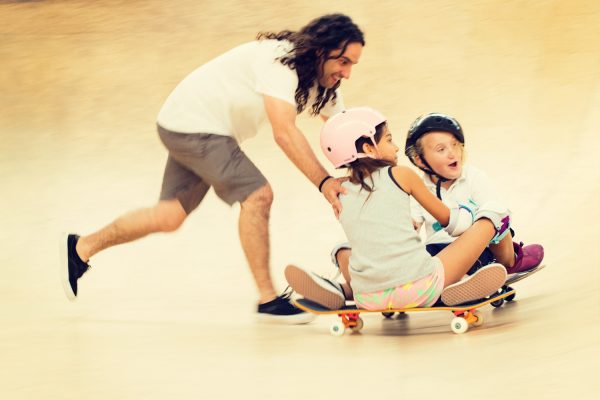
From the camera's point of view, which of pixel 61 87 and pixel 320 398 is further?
pixel 61 87

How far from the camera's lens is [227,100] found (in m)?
4.33

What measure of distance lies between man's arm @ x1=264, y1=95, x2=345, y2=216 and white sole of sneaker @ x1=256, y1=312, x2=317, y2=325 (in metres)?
0.59

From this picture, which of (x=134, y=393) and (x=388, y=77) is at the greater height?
(x=388, y=77)

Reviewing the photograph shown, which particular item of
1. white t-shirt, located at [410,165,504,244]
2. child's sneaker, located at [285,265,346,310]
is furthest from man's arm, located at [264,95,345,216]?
white t-shirt, located at [410,165,504,244]

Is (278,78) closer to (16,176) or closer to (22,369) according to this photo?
(22,369)

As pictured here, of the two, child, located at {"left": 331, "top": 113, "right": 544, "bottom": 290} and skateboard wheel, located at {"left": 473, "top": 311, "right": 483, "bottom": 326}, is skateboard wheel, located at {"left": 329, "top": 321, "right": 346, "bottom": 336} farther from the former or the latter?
skateboard wheel, located at {"left": 473, "top": 311, "right": 483, "bottom": 326}

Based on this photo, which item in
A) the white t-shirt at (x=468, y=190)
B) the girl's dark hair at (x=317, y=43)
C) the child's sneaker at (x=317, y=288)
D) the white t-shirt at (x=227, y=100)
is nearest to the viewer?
the child's sneaker at (x=317, y=288)

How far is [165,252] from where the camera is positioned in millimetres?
5543

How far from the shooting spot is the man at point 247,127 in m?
4.04

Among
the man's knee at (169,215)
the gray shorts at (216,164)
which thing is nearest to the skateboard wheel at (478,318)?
the gray shorts at (216,164)

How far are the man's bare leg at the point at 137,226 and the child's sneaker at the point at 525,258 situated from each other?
157 cm

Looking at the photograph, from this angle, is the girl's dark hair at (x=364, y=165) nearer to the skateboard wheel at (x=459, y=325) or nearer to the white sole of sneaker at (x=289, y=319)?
the skateboard wheel at (x=459, y=325)

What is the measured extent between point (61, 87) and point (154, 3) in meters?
1.29

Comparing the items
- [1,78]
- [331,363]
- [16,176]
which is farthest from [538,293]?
[1,78]
